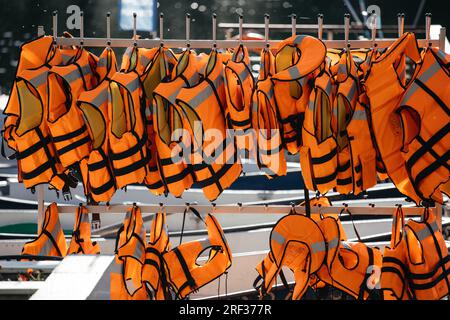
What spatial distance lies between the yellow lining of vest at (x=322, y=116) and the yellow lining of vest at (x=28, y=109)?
41.2 inches

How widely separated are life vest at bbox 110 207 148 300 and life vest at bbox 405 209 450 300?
1.06m

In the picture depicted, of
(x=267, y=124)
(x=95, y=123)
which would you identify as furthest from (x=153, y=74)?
(x=267, y=124)

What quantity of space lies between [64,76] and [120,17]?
1992 millimetres

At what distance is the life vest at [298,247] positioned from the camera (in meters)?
2.73

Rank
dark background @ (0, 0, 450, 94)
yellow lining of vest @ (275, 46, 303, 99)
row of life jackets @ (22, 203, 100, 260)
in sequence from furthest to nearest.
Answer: dark background @ (0, 0, 450, 94) < row of life jackets @ (22, 203, 100, 260) < yellow lining of vest @ (275, 46, 303, 99)

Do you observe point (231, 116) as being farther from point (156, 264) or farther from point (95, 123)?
point (156, 264)

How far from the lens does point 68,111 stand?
8.75ft

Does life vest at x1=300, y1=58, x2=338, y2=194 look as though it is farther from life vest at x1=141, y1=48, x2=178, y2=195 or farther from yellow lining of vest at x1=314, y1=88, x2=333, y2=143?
life vest at x1=141, y1=48, x2=178, y2=195

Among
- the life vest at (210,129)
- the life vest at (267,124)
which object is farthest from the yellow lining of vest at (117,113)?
the life vest at (267,124)

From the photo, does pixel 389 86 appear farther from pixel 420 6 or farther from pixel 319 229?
pixel 420 6

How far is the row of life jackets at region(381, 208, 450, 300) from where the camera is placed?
8.70ft

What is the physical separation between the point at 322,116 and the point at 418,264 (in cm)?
68

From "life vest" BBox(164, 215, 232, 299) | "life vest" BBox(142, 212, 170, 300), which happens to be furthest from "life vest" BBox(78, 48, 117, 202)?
"life vest" BBox(164, 215, 232, 299)

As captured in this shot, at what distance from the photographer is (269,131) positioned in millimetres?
2611
